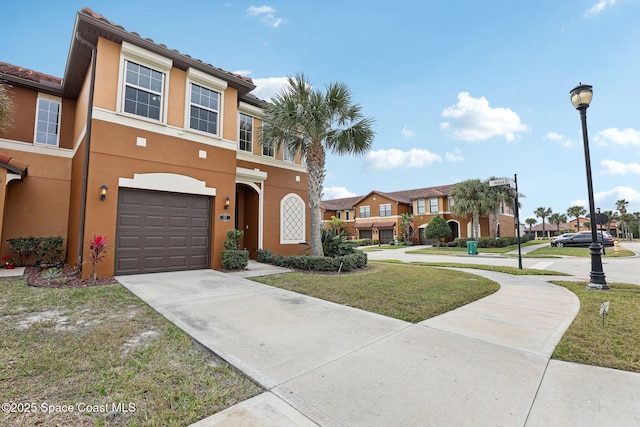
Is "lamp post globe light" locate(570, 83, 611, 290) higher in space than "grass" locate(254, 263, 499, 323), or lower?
higher

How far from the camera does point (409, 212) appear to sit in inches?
1547

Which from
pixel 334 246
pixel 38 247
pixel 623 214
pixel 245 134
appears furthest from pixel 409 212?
pixel 623 214

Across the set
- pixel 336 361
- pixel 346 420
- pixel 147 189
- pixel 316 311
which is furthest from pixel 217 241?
pixel 346 420

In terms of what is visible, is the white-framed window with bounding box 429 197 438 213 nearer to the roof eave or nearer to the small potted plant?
the roof eave

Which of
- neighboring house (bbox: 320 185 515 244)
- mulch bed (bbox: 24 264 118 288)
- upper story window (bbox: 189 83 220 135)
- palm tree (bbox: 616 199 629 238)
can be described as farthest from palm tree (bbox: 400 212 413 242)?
palm tree (bbox: 616 199 629 238)

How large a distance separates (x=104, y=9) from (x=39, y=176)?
621 cm

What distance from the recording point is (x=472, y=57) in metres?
12.7

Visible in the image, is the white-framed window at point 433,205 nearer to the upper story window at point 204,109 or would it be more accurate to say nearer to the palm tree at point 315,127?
the palm tree at point 315,127

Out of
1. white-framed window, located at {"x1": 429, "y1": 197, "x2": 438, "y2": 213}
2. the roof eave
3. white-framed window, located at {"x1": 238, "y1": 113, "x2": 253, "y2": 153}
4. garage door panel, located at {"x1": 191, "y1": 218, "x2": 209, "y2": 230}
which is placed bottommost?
garage door panel, located at {"x1": 191, "y1": 218, "x2": 209, "y2": 230}

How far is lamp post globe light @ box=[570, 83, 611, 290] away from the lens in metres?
7.67

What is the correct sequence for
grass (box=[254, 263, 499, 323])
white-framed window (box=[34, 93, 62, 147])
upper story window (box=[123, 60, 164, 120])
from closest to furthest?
1. grass (box=[254, 263, 499, 323])
2. upper story window (box=[123, 60, 164, 120])
3. white-framed window (box=[34, 93, 62, 147])

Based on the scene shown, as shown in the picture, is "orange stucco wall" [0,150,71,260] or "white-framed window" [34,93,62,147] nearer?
"orange stucco wall" [0,150,71,260]

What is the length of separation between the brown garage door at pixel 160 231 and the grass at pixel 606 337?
941cm

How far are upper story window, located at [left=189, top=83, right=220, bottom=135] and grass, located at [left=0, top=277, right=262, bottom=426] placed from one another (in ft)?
23.1
